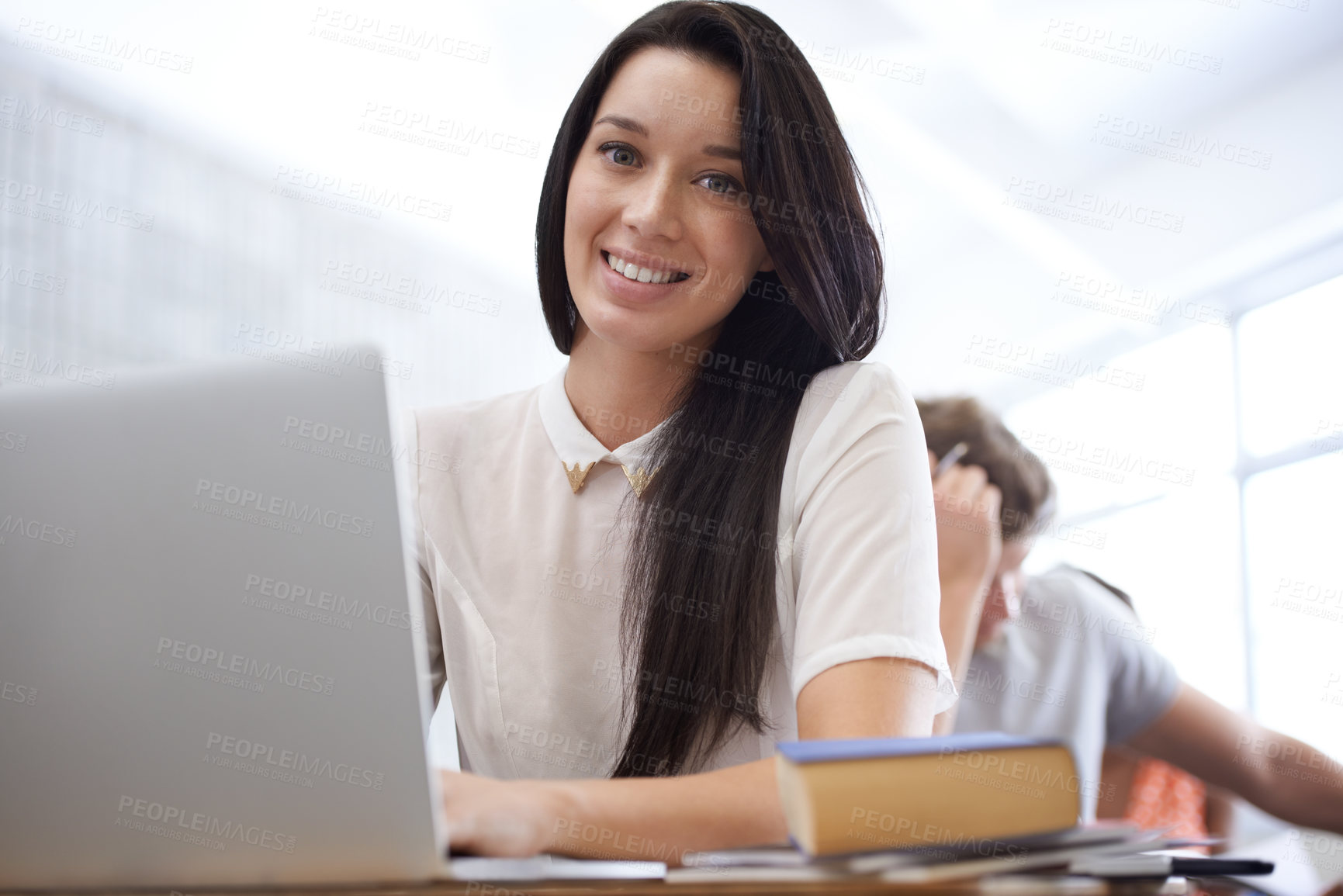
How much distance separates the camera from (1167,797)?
217cm

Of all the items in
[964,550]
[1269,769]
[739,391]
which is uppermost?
[739,391]

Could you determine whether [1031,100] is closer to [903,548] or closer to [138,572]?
[903,548]

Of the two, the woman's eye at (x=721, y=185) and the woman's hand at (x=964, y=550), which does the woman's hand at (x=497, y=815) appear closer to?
the woman's eye at (x=721, y=185)

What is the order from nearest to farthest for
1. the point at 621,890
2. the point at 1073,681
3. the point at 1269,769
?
1. the point at 621,890
2. the point at 1269,769
3. the point at 1073,681

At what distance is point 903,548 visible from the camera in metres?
0.88

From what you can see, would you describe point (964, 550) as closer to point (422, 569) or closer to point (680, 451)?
point (680, 451)

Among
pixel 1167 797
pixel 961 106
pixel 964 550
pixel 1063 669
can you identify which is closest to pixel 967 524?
pixel 964 550

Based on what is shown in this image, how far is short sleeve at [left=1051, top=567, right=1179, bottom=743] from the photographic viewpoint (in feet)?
6.74

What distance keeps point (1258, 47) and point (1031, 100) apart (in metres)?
0.86

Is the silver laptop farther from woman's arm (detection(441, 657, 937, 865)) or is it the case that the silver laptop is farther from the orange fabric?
the orange fabric

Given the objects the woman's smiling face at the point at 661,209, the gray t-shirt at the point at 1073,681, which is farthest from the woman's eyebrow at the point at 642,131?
the gray t-shirt at the point at 1073,681

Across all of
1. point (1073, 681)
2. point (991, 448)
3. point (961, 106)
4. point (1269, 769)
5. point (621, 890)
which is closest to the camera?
point (621, 890)

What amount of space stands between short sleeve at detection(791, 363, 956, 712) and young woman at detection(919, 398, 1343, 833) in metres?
0.86

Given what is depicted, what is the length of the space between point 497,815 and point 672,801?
0.46 feet
